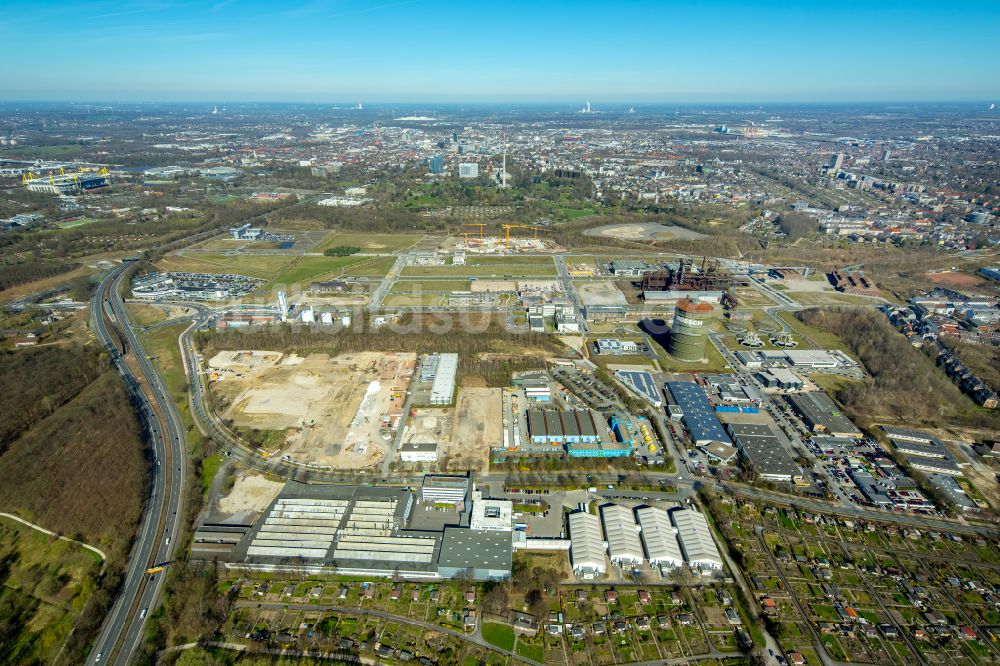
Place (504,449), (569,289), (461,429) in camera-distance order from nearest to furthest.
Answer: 1. (504,449)
2. (461,429)
3. (569,289)

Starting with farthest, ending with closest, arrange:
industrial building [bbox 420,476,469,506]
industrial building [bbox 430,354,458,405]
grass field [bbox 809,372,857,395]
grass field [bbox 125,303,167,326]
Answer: grass field [bbox 125,303,167,326] → grass field [bbox 809,372,857,395] → industrial building [bbox 430,354,458,405] → industrial building [bbox 420,476,469,506]

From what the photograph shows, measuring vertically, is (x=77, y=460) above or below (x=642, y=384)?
below

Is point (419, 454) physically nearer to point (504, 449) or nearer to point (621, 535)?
point (504, 449)

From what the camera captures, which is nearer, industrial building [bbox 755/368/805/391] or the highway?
the highway

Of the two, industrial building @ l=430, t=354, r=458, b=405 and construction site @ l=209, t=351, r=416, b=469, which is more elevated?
industrial building @ l=430, t=354, r=458, b=405

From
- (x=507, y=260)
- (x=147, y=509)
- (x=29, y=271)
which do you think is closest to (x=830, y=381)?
(x=507, y=260)

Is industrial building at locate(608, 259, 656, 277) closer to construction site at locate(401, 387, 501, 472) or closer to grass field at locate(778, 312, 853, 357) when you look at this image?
grass field at locate(778, 312, 853, 357)

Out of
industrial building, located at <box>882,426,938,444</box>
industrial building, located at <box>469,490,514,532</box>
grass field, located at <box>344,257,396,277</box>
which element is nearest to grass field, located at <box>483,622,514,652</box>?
industrial building, located at <box>469,490,514,532</box>

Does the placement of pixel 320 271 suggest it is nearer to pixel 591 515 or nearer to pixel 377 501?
pixel 377 501
